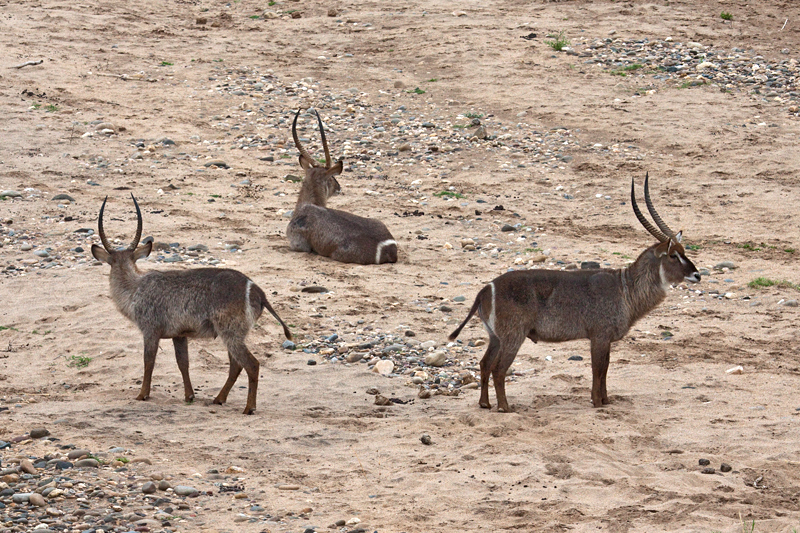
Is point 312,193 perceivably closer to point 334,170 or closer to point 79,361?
point 334,170

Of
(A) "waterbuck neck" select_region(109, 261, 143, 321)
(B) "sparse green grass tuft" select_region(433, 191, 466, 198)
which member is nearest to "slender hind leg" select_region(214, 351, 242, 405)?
(A) "waterbuck neck" select_region(109, 261, 143, 321)

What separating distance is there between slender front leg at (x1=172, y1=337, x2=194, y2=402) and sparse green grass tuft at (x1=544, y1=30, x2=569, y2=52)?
39.6 ft

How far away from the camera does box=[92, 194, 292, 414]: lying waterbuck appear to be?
26.2ft

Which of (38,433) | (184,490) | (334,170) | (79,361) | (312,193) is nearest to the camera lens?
(184,490)

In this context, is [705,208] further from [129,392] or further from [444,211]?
[129,392]

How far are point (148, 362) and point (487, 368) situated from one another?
8.90ft

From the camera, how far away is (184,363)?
821 centimetres

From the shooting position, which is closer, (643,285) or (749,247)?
(643,285)

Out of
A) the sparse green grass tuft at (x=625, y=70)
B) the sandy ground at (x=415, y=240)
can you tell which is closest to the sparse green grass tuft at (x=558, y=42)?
the sandy ground at (x=415, y=240)

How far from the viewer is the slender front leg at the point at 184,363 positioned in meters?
8.17

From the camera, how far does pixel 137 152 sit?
14.6m

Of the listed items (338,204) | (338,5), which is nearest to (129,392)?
(338,204)

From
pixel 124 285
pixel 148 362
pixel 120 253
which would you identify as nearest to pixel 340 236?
pixel 120 253

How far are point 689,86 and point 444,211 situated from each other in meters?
5.88
